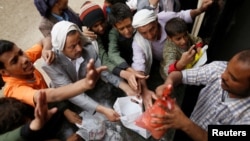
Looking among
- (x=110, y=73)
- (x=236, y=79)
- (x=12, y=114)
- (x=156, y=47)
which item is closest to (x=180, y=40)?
(x=156, y=47)

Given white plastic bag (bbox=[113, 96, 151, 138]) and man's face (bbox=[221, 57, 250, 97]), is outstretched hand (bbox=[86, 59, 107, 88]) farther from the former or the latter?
man's face (bbox=[221, 57, 250, 97])

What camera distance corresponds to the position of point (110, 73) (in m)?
1.98

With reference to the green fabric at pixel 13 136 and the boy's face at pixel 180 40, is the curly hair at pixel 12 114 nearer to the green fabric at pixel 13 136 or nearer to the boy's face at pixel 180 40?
the green fabric at pixel 13 136

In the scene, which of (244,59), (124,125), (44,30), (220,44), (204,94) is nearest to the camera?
(244,59)

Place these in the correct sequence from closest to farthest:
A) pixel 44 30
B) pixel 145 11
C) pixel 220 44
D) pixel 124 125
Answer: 1. pixel 220 44
2. pixel 124 125
3. pixel 145 11
4. pixel 44 30

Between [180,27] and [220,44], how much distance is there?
355 millimetres

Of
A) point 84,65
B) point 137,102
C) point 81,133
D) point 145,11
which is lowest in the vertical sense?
point 81,133

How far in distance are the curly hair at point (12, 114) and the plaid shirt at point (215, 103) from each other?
38.0 inches

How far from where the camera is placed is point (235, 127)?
122 cm

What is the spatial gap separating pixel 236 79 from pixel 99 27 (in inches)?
47.6

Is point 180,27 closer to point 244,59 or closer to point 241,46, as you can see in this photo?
point 241,46

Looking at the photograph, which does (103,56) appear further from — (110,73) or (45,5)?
(45,5)

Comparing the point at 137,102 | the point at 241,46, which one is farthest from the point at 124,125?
the point at 241,46

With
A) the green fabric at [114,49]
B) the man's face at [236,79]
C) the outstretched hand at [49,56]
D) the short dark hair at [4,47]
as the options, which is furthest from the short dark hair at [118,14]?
the man's face at [236,79]
